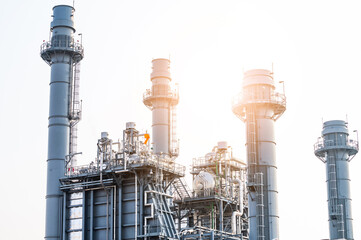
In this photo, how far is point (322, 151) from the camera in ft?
281

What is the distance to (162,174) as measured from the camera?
64.9 metres

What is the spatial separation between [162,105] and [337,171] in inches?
973

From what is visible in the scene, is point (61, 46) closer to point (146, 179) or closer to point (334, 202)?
point (146, 179)

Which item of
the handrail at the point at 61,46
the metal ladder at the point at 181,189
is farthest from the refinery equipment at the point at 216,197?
the handrail at the point at 61,46

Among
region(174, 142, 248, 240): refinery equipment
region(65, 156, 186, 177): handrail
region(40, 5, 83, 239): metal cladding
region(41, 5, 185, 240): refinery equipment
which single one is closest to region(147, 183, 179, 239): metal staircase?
region(41, 5, 185, 240): refinery equipment

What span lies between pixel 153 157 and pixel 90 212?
8.74 meters

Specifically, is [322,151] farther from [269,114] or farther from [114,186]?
[114,186]

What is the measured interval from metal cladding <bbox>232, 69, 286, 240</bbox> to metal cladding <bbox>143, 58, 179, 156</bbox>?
14707 mm

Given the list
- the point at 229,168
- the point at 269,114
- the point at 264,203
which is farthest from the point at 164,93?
the point at 264,203

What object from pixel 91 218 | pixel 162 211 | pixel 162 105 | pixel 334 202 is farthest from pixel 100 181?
pixel 334 202

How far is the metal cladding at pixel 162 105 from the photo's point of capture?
8400 centimetres

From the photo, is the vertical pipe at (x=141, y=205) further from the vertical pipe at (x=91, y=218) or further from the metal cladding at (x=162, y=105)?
the metal cladding at (x=162, y=105)

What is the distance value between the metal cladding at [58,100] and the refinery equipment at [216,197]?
14.2 metres

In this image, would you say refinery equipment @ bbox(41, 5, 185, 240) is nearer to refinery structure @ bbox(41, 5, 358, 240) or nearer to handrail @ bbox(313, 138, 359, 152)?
refinery structure @ bbox(41, 5, 358, 240)
